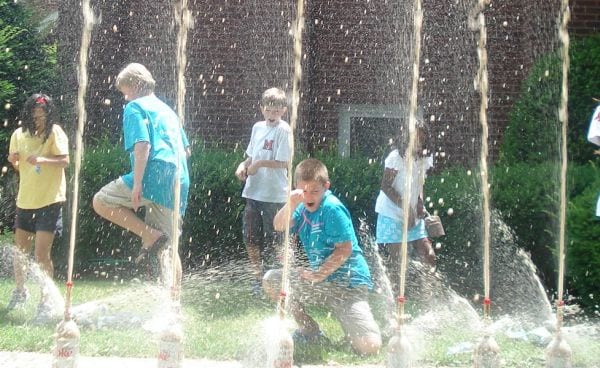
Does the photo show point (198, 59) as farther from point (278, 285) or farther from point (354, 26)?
point (278, 285)

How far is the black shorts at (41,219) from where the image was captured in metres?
6.77

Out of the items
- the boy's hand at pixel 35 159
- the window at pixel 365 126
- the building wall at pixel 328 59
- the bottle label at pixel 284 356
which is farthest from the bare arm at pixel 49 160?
the window at pixel 365 126

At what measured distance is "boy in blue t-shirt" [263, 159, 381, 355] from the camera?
5.52 metres

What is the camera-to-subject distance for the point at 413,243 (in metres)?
6.95

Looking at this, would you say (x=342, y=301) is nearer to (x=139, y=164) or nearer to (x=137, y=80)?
(x=139, y=164)

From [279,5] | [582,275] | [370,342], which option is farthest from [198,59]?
[370,342]

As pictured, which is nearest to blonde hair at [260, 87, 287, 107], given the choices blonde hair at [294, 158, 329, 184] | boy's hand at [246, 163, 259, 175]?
boy's hand at [246, 163, 259, 175]

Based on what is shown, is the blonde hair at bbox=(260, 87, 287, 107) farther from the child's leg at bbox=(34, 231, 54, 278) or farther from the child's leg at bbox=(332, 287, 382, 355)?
the child's leg at bbox=(332, 287, 382, 355)

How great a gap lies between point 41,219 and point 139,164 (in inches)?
38.6

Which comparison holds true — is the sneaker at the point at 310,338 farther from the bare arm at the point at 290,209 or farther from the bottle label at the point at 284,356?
the bottle label at the point at 284,356

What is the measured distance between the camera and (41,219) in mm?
6770

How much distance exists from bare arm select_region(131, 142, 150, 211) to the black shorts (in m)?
0.82

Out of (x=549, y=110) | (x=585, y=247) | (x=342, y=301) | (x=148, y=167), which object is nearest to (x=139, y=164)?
(x=148, y=167)

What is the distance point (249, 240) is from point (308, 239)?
1.57m
